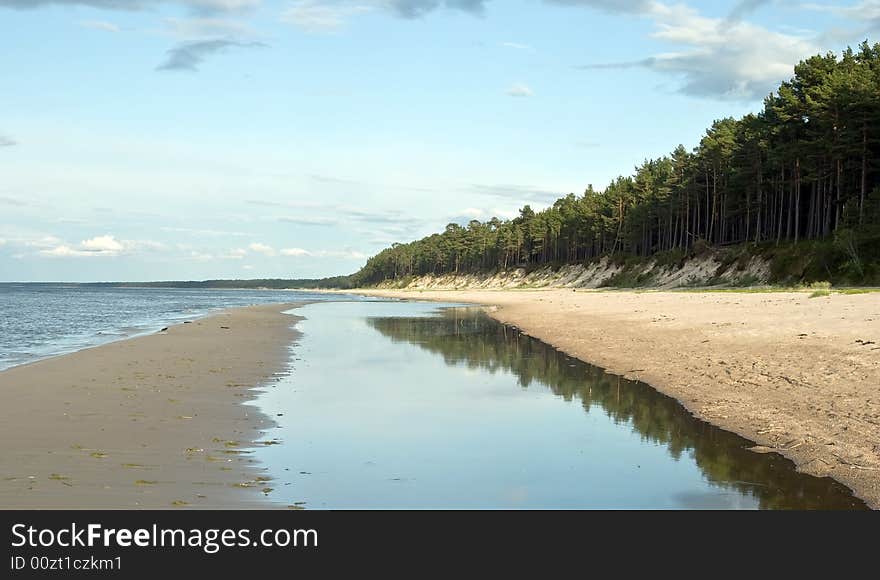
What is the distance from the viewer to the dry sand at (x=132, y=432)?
28.9 ft

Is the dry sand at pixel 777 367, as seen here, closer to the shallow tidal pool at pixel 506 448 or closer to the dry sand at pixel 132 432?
the shallow tidal pool at pixel 506 448

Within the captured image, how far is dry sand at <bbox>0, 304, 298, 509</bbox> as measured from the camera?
8812 mm

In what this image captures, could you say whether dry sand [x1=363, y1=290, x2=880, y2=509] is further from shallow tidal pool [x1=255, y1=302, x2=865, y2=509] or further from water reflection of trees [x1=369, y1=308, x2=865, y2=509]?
shallow tidal pool [x1=255, y1=302, x2=865, y2=509]

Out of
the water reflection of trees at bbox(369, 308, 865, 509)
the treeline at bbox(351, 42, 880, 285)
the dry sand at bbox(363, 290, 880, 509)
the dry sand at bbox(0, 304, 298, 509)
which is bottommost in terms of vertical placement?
the dry sand at bbox(0, 304, 298, 509)

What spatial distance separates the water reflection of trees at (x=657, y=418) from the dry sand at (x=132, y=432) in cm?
632

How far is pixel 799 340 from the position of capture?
2028cm

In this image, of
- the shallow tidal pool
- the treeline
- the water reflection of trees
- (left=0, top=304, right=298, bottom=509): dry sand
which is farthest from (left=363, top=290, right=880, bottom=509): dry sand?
the treeline

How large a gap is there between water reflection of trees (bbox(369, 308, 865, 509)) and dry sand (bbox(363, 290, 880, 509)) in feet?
1.23

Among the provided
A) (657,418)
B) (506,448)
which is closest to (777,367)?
(657,418)

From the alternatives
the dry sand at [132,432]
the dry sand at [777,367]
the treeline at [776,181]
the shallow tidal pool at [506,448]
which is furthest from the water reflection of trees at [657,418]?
the treeline at [776,181]
